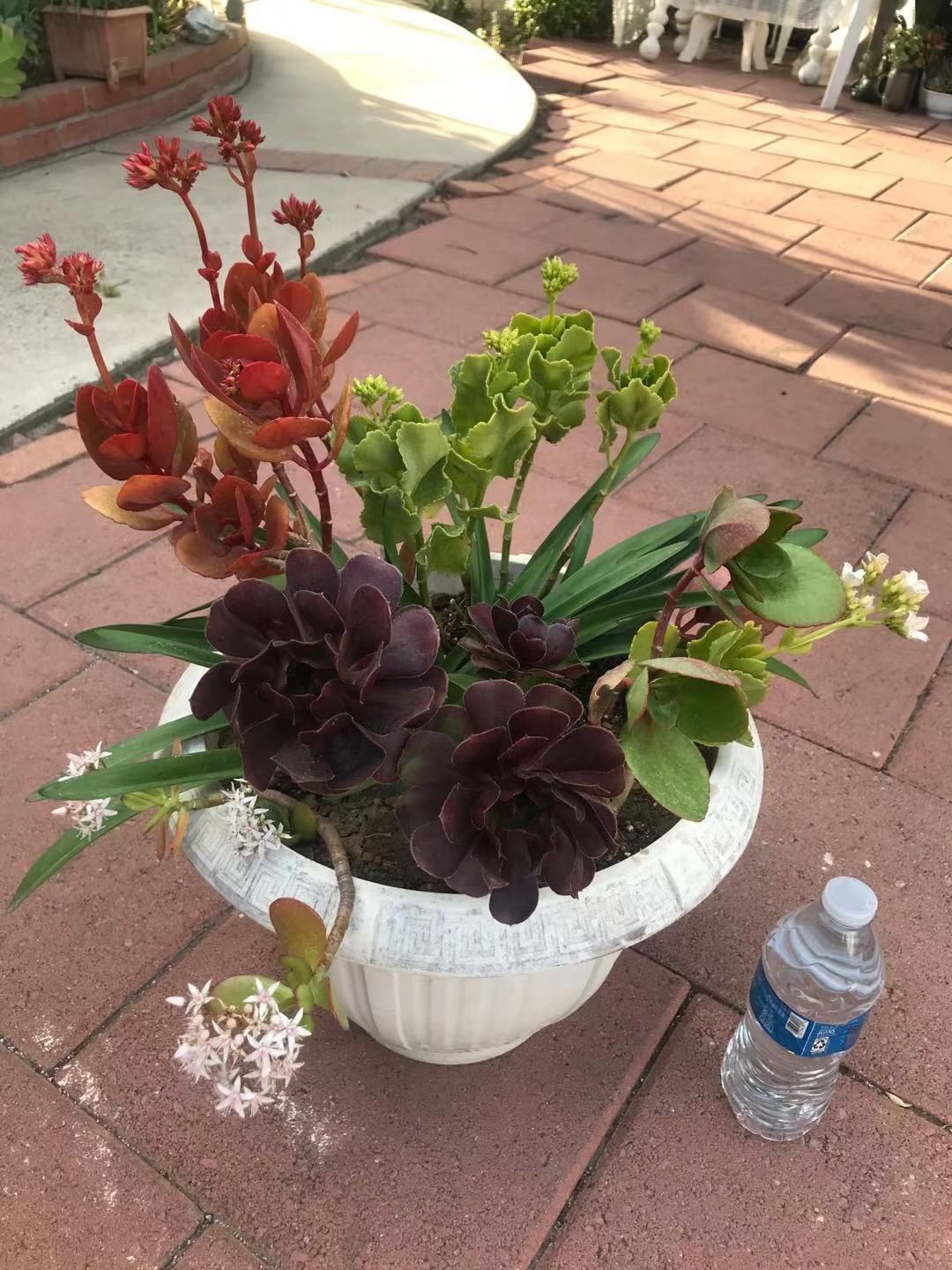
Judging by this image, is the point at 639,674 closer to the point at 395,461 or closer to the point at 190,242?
the point at 395,461

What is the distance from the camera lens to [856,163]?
4996mm

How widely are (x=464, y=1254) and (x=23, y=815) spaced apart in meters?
0.98

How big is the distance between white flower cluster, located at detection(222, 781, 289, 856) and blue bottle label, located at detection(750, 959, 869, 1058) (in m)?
0.62

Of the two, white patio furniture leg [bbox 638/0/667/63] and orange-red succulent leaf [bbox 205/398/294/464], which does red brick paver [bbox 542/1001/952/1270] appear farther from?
white patio furniture leg [bbox 638/0/667/63]

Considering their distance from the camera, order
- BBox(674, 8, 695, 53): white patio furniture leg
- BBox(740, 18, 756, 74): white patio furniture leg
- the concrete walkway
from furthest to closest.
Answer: BBox(674, 8, 695, 53): white patio furniture leg < BBox(740, 18, 756, 74): white patio furniture leg < the concrete walkway

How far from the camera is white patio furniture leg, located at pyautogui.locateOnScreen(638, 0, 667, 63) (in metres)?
6.57

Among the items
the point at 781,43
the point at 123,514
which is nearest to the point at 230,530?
the point at 123,514

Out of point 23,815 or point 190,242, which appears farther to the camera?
point 190,242

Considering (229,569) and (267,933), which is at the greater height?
(229,569)

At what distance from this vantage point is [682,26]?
6945 millimetres

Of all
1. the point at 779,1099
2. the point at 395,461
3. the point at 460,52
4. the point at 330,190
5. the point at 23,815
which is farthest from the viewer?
Result: the point at 460,52

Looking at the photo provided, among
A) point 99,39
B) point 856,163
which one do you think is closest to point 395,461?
point 99,39

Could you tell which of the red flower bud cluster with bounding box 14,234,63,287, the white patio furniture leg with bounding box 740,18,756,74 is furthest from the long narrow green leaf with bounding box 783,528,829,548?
the white patio furniture leg with bounding box 740,18,756,74

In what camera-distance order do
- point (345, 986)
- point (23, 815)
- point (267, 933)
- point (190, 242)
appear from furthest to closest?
point (190, 242) → point (23, 815) → point (267, 933) → point (345, 986)
